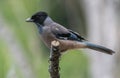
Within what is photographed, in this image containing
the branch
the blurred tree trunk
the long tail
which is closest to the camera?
the branch

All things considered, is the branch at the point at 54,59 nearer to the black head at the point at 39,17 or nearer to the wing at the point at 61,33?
the wing at the point at 61,33

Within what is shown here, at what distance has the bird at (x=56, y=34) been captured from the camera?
4766 millimetres

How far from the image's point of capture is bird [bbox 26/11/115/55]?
4.77m

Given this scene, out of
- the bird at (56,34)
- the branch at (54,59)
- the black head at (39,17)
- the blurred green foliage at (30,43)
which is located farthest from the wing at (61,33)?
the blurred green foliage at (30,43)

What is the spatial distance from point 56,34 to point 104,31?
3528 mm

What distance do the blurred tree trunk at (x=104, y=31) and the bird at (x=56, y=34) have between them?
3.08 metres

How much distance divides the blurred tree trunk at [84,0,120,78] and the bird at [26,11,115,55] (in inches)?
121

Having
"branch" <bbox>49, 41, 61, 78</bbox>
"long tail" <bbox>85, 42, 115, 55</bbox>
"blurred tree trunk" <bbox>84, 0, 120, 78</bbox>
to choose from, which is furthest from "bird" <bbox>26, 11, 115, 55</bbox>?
"blurred tree trunk" <bbox>84, 0, 120, 78</bbox>

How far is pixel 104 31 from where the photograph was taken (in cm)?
825

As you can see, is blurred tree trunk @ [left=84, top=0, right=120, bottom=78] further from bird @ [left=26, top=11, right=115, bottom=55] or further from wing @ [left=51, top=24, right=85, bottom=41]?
wing @ [left=51, top=24, right=85, bottom=41]

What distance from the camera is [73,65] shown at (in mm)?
10133

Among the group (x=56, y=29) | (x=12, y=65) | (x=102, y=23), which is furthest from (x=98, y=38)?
(x=56, y=29)

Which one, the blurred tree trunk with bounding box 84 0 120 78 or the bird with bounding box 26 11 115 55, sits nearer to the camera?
the bird with bounding box 26 11 115 55

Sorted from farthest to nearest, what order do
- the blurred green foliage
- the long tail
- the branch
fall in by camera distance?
the blurred green foliage
the long tail
the branch
